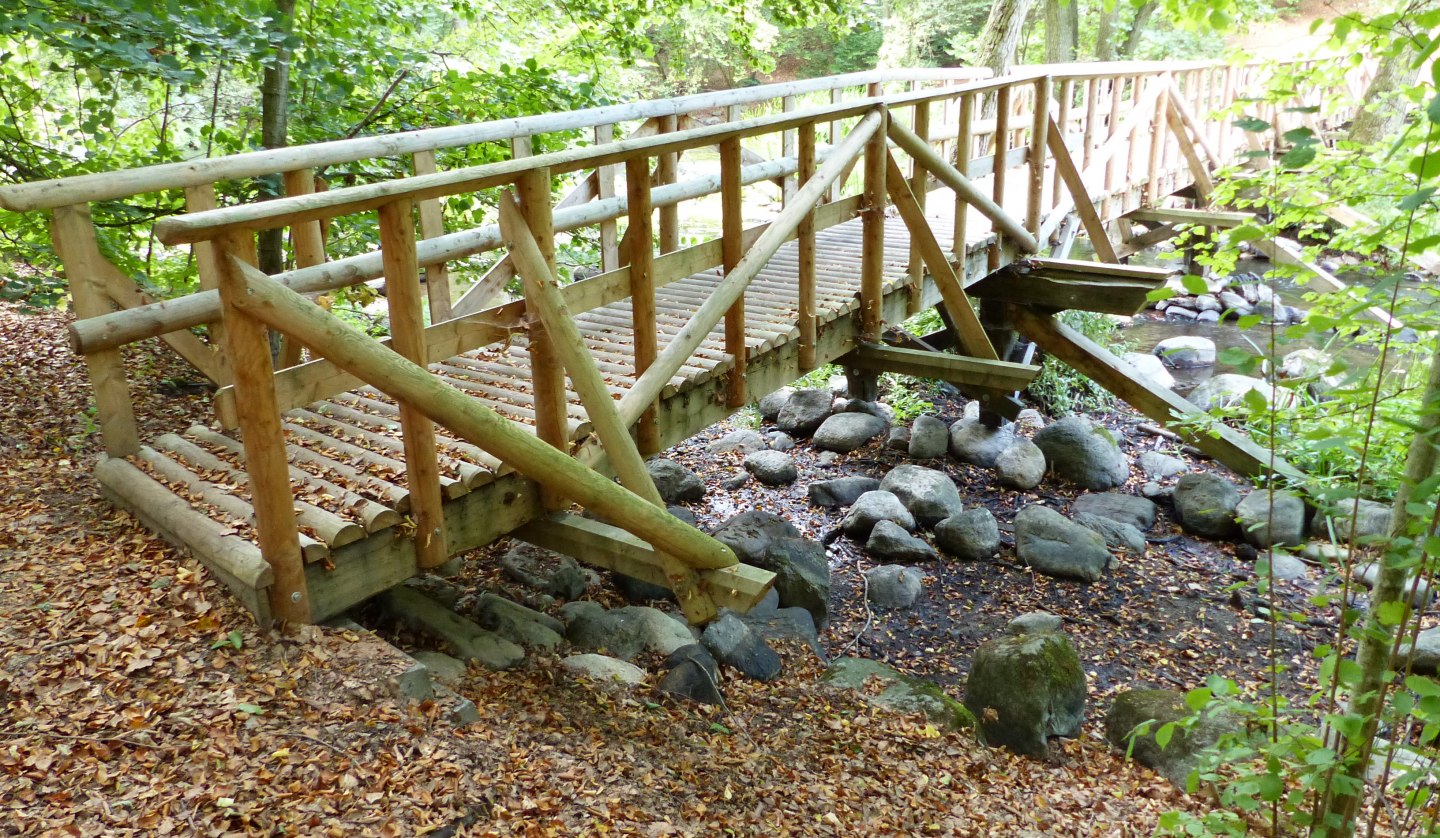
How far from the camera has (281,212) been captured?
307 centimetres

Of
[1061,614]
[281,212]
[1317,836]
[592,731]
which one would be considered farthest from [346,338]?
[1061,614]

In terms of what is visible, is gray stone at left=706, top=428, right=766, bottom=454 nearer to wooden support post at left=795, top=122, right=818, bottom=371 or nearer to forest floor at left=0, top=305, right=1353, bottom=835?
wooden support post at left=795, top=122, right=818, bottom=371

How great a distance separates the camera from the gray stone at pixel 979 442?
29.1ft

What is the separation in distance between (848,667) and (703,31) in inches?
891

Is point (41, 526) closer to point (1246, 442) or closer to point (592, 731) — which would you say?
point (592, 731)

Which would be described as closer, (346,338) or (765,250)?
(346,338)

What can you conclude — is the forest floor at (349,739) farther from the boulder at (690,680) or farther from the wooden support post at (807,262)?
the wooden support post at (807,262)

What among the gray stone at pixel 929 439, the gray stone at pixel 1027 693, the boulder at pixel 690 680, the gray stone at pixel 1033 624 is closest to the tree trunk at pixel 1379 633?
the gray stone at pixel 1027 693

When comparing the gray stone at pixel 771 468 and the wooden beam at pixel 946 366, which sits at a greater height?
the wooden beam at pixel 946 366

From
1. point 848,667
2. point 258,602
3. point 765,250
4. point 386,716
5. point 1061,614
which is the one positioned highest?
point 765,250

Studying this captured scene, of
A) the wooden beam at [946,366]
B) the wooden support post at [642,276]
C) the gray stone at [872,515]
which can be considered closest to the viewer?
the wooden support post at [642,276]

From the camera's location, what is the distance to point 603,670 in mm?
4305

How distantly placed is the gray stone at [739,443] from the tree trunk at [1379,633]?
21.4 ft

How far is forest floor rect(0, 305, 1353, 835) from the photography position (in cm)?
279
